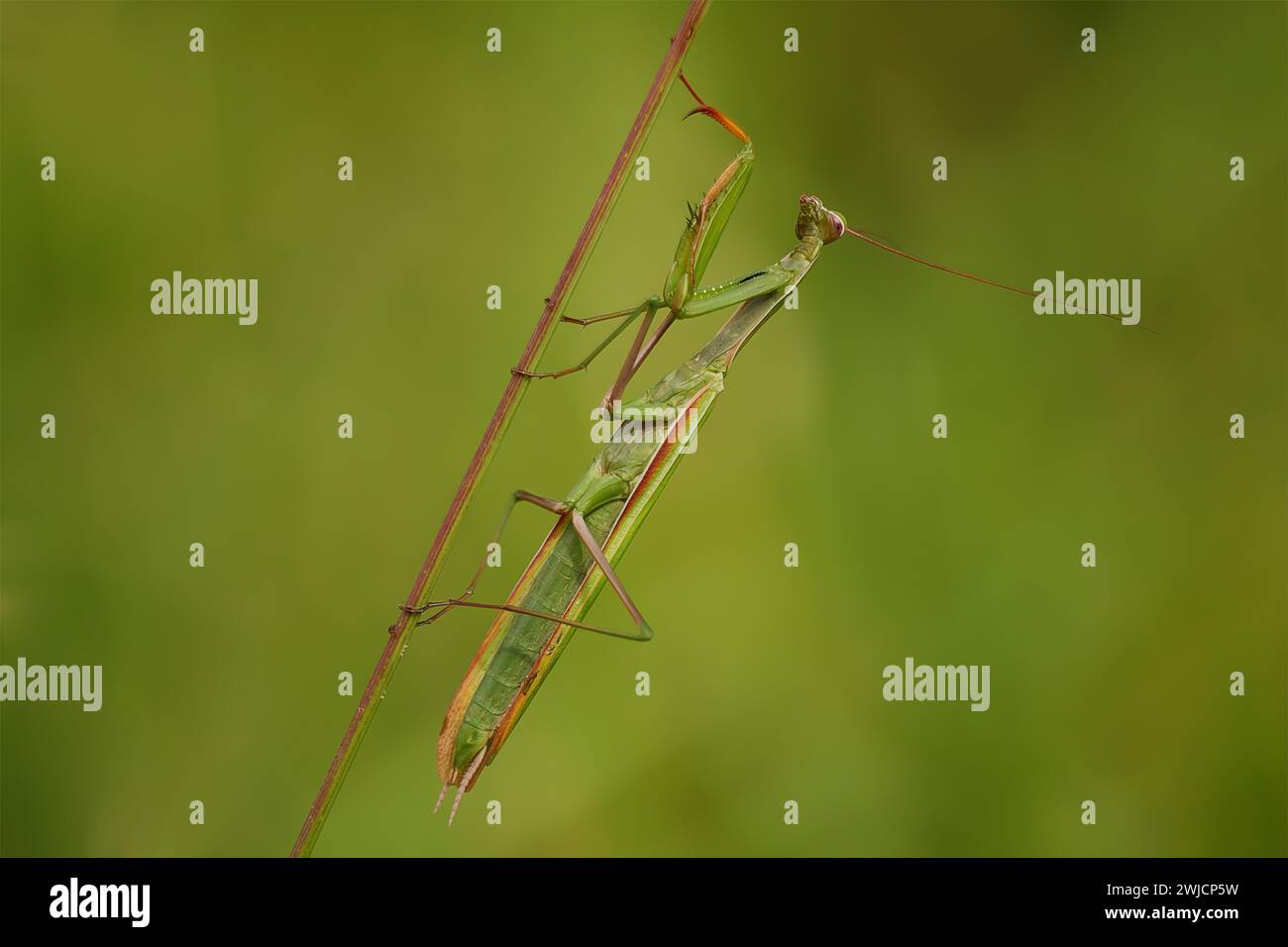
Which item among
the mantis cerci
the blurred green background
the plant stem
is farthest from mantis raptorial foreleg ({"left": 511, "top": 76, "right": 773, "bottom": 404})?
the blurred green background

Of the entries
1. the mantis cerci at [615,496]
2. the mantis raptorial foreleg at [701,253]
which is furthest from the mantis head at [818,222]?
the mantis raptorial foreleg at [701,253]

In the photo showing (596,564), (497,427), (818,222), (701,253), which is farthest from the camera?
(818,222)

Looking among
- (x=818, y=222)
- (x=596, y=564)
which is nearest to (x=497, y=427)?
(x=596, y=564)

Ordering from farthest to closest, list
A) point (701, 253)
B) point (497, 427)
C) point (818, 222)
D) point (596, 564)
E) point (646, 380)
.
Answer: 1. point (646, 380)
2. point (818, 222)
3. point (596, 564)
4. point (701, 253)
5. point (497, 427)

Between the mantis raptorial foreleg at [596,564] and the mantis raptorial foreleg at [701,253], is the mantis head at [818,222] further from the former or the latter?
the mantis raptorial foreleg at [596,564]

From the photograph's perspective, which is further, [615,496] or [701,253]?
[615,496]

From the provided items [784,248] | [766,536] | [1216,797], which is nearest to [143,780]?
[766,536]

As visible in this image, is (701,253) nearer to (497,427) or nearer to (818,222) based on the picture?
(818,222)
